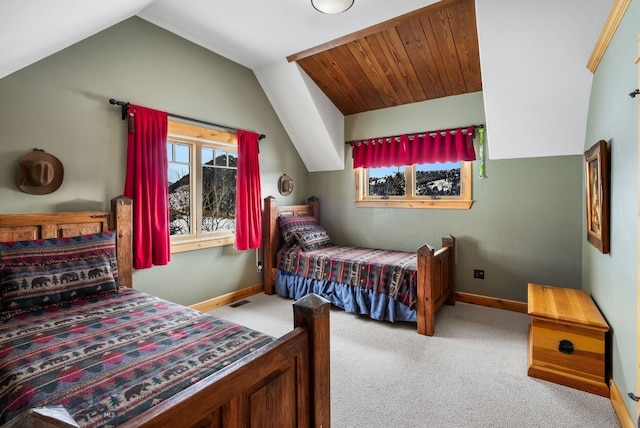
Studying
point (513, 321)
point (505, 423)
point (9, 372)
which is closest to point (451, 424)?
point (505, 423)

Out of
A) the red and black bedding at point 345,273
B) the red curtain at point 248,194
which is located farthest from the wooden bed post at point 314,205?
the red curtain at point 248,194

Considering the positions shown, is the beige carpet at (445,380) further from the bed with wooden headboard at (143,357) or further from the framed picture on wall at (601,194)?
the framed picture on wall at (601,194)

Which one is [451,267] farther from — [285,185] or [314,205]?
[285,185]

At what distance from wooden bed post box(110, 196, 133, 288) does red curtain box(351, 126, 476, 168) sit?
2733 millimetres

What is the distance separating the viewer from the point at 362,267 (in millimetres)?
3246

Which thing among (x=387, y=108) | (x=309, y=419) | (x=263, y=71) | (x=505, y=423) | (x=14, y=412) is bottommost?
(x=505, y=423)

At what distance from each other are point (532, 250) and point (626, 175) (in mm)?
1805

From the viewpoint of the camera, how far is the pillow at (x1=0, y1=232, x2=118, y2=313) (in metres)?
1.81

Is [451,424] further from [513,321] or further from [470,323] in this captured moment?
[513,321]

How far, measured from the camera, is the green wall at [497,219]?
311 centimetres

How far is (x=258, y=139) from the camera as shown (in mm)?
3857

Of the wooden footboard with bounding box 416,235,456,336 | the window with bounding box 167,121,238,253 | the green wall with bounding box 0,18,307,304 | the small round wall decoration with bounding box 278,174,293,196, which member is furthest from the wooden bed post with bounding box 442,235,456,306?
the window with bounding box 167,121,238,253

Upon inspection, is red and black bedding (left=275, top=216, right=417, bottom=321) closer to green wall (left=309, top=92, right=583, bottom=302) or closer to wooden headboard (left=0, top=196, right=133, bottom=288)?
green wall (left=309, top=92, right=583, bottom=302)

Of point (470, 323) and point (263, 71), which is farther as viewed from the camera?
point (263, 71)
